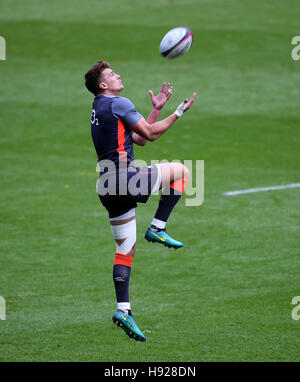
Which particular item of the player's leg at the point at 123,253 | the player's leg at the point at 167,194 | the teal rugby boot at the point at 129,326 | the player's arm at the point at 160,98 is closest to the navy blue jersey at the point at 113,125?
the player's arm at the point at 160,98

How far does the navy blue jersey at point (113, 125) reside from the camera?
7758 millimetres

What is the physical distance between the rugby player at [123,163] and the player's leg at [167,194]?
12 millimetres

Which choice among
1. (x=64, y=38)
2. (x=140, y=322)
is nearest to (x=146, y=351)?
(x=140, y=322)

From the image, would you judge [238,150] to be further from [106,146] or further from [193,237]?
[106,146]

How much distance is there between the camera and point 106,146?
792 cm

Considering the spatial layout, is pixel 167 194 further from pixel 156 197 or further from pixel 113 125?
pixel 156 197

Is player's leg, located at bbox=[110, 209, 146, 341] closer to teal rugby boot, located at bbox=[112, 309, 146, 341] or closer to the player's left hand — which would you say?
teal rugby boot, located at bbox=[112, 309, 146, 341]

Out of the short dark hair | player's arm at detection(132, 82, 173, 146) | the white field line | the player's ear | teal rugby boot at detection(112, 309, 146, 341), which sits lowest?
teal rugby boot at detection(112, 309, 146, 341)

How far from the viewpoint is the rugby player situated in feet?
25.5

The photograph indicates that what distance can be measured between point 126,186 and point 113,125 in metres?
0.71

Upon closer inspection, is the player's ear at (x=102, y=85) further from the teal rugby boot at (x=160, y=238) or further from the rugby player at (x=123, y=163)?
the teal rugby boot at (x=160, y=238)

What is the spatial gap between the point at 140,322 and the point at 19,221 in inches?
215

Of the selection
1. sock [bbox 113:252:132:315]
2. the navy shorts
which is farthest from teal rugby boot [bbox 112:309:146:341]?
the navy shorts

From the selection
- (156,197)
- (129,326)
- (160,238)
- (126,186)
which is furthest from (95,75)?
(156,197)
